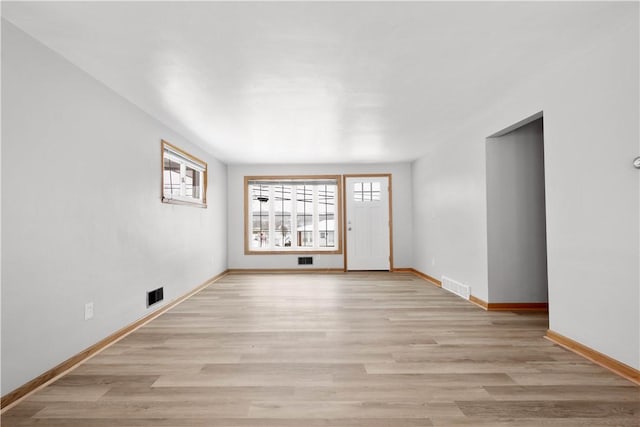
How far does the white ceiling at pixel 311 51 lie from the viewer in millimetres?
2059

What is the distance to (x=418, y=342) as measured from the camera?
3.02 m

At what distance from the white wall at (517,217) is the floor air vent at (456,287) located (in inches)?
22.1

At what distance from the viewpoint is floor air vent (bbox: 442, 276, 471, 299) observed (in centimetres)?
464

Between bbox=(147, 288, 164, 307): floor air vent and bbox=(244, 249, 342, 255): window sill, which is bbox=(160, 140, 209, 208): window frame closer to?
bbox=(147, 288, 164, 307): floor air vent

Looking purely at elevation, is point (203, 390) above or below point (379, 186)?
below

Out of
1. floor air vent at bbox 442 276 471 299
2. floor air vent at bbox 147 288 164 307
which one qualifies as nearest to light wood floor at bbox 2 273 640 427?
floor air vent at bbox 147 288 164 307

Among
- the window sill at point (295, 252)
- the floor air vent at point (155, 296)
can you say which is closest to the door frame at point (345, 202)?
the window sill at point (295, 252)

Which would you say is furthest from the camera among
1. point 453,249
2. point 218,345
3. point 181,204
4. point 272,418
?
point 453,249

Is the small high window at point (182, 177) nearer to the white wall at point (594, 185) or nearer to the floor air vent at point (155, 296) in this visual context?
the floor air vent at point (155, 296)

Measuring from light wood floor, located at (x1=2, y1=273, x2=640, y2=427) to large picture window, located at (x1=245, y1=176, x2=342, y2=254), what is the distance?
3.55 metres

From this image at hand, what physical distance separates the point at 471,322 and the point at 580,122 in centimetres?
207

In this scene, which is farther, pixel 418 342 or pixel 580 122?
pixel 418 342

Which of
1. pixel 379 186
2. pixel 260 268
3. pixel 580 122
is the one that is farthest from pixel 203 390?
pixel 379 186

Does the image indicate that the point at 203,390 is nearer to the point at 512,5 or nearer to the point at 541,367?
the point at 541,367
